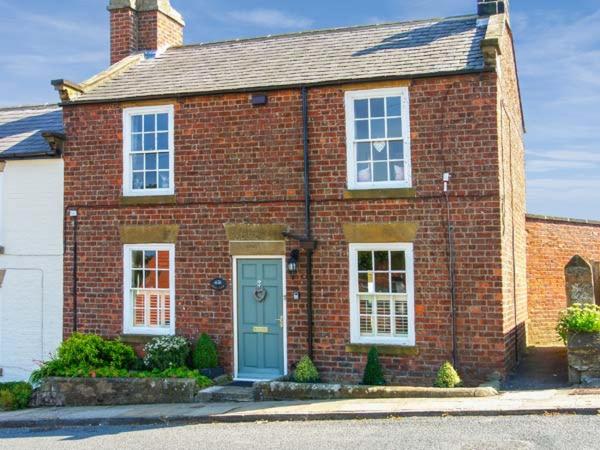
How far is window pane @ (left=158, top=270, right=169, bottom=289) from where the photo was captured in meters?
14.5

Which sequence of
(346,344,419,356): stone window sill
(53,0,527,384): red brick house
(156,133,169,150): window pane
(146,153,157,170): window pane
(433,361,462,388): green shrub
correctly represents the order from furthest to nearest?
1. (146,153,157,170): window pane
2. (156,133,169,150): window pane
3. (346,344,419,356): stone window sill
4. (53,0,527,384): red brick house
5. (433,361,462,388): green shrub

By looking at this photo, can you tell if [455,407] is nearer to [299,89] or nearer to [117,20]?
[299,89]

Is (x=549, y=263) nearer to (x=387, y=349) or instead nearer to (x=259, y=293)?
(x=387, y=349)

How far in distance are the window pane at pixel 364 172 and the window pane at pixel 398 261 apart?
4.94ft

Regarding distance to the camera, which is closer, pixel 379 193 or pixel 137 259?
pixel 379 193

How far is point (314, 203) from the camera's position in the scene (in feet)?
44.3

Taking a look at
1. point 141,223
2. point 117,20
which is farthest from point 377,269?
point 117,20

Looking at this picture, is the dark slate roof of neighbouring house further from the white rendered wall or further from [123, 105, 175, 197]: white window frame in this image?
the white rendered wall

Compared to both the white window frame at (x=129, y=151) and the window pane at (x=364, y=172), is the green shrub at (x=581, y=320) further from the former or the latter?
the white window frame at (x=129, y=151)

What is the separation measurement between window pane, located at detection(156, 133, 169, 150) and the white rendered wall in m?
2.37

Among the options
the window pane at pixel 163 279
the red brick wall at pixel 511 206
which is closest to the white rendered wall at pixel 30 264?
the window pane at pixel 163 279

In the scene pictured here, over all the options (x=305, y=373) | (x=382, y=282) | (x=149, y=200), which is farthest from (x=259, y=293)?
(x=149, y=200)

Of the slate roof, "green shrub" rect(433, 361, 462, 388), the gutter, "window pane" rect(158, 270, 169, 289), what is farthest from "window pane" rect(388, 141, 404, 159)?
the slate roof

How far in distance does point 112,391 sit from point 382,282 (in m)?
5.39
